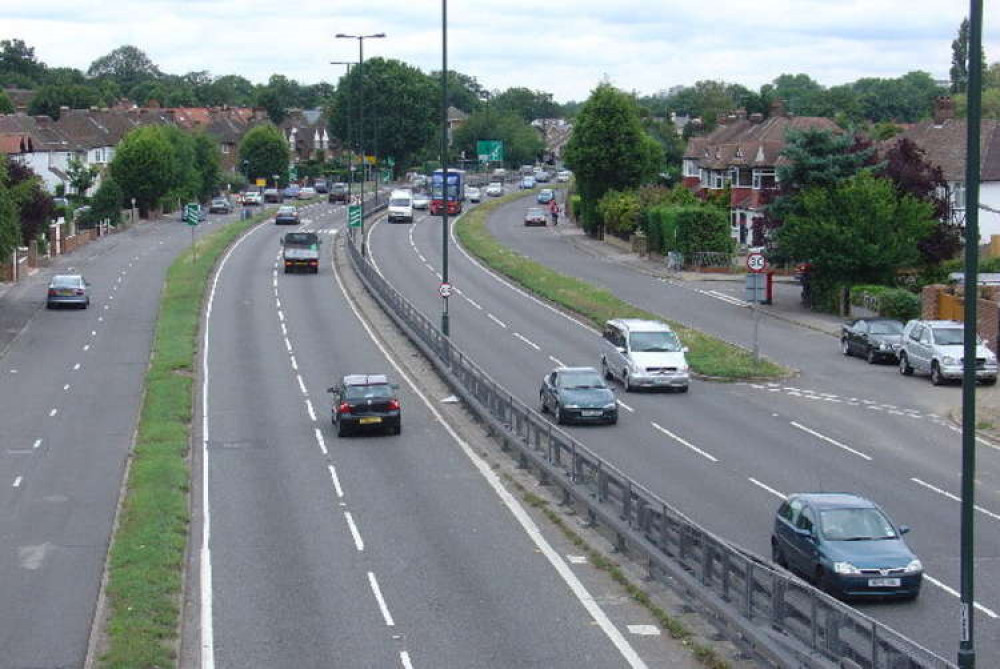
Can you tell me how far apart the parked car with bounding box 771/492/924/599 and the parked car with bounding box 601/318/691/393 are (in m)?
19.1

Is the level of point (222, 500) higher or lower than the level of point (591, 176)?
lower

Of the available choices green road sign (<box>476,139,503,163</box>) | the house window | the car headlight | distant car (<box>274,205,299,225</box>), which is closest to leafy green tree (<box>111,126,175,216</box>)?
distant car (<box>274,205,299,225</box>)

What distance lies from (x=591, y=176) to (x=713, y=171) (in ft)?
30.7

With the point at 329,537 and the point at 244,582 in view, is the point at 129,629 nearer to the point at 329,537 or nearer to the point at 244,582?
the point at 244,582

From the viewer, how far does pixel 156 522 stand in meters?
28.2

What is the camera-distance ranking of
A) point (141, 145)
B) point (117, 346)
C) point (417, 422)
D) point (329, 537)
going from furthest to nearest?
1. point (141, 145)
2. point (117, 346)
3. point (417, 422)
4. point (329, 537)

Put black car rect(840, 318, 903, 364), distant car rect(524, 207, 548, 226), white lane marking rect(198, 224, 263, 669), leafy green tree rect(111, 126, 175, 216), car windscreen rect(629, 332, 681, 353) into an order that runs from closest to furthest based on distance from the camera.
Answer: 1. white lane marking rect(198, 224, 263, 669)
2. car windscreen rect(629, 332, 681, 353)
3. black car rect(840, 318, 903, 364)
4. distant car rect(524, 207, 548, 226)
5. leafy green tree rect(111, 126, 175, 216)

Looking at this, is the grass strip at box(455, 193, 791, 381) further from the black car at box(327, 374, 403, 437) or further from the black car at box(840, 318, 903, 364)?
the black car at box(327, 374, 403, 437)

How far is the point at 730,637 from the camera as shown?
65.0 ft

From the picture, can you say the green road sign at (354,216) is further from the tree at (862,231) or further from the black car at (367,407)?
the black car at (367,407)

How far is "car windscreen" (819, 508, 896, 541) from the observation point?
920 inches

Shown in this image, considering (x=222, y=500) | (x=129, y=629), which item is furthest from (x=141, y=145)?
(x=129, y=629)

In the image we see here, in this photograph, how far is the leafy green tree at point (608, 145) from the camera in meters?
101

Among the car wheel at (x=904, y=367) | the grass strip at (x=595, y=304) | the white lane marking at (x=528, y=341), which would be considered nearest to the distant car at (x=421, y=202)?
the grass strip at (x=595, y=304)
